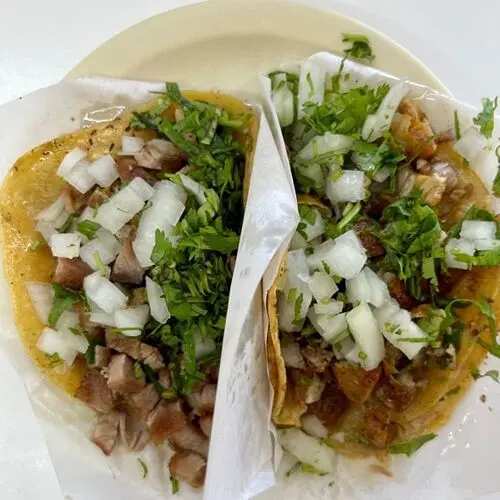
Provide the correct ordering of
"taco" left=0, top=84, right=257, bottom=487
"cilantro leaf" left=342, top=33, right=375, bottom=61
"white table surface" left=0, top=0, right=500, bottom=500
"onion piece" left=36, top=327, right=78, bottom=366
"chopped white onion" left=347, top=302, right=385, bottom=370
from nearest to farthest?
"chopped white onion" left=347, top=302, right=385, bottom=370, "taco" left=0, top=84, right=257, bottom=487, "onion piece" left=36, top=327, right=78, bottom=366, "cilantro leaf" left=342, top=33, right=375, bottom=61, "white table surface" left=0, top=0, right=500, bottom=500

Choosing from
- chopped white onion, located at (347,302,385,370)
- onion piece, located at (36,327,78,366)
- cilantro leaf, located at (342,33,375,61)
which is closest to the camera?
chopped white onion, located at (347,302,385,370)

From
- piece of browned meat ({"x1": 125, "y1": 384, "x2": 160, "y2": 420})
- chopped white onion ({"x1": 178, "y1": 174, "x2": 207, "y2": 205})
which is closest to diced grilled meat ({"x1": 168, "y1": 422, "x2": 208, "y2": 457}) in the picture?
piece of browned meat ({"x1": 125, "y1": 384, "x2": 160, "y2": 420})

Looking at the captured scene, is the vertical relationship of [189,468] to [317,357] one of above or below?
below

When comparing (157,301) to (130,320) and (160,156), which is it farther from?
(160,156)

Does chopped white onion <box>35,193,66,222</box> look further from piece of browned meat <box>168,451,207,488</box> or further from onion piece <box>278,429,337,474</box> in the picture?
onion piece <box>278,429,337,474</box>

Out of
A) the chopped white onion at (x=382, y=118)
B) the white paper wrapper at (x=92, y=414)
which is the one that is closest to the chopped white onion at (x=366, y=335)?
the white paper wrapper at (x=92, y=414)

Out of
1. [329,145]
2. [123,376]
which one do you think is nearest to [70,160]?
[123,376]
